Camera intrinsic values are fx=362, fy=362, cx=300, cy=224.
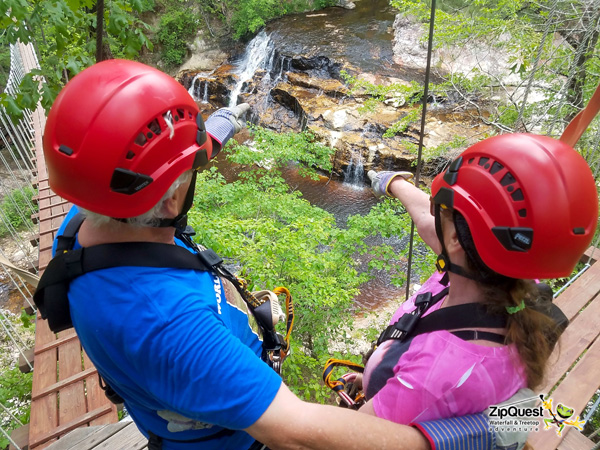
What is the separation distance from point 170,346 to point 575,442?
224 centimetres

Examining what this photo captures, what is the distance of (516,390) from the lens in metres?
1.12

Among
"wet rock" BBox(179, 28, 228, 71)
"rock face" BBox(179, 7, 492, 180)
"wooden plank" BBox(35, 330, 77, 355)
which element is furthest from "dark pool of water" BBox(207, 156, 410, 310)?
"wet rock" BBox(179, 28, 228, 71)

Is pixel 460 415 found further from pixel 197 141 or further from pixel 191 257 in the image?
pixel 197 141

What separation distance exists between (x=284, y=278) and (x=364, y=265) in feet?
12.8

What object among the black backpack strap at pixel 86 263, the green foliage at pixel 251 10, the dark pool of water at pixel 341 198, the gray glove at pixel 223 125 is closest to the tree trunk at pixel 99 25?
the gray glove at pixel 223 125

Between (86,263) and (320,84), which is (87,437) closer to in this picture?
(86,263)

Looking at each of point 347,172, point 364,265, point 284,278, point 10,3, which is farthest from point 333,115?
point 10,3

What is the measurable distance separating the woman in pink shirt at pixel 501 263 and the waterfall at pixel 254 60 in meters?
14.2

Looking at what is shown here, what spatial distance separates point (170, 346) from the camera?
892 mm

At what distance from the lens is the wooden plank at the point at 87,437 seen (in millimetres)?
2084

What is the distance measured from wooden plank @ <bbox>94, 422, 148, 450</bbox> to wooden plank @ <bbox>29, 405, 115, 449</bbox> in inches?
8.2

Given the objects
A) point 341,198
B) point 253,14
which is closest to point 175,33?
point 253,14

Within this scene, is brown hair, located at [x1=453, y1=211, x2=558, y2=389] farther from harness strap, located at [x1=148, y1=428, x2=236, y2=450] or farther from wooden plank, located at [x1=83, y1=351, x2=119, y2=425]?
wooden plank, located at [x1=83, y1=351, x2=119, y2=425]

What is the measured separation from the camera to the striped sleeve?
101 centimetres
